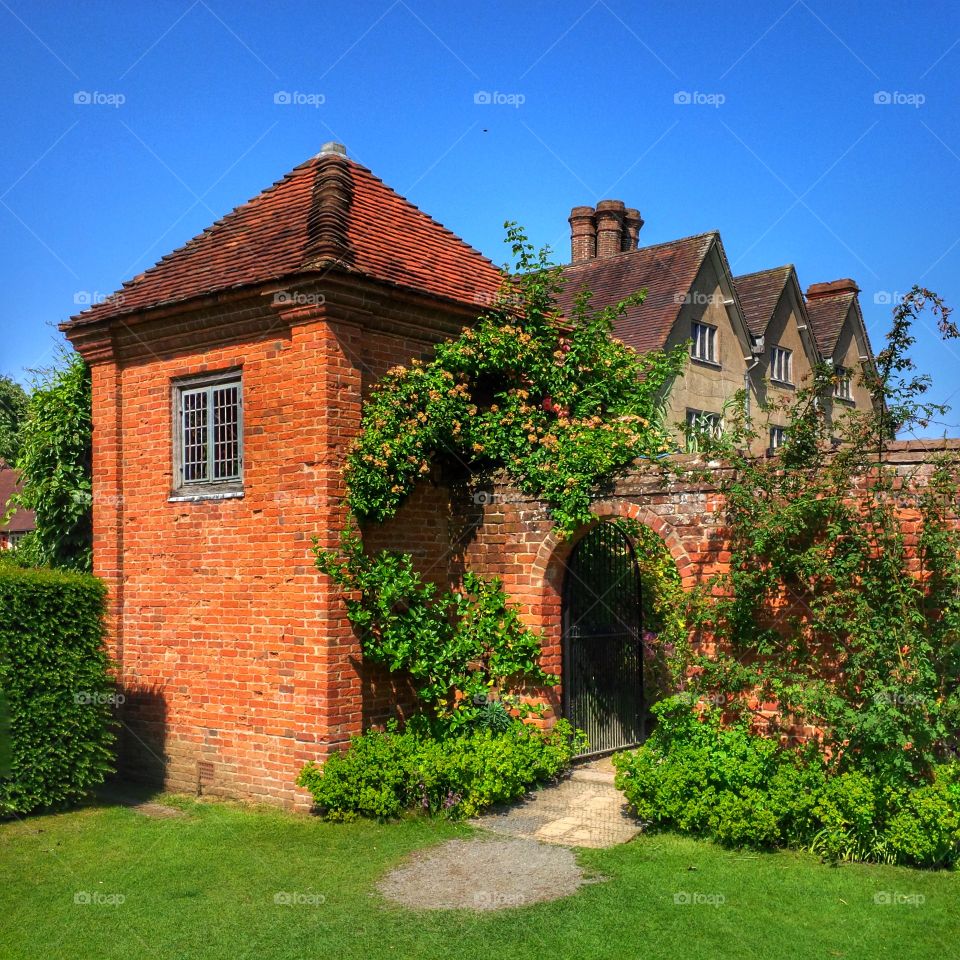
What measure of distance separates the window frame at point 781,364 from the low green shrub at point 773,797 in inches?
951

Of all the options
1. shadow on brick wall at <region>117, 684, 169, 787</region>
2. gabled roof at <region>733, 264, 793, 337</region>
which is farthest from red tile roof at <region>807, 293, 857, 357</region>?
shadow on brick wall at <region>117, 684, 169, 787</region>

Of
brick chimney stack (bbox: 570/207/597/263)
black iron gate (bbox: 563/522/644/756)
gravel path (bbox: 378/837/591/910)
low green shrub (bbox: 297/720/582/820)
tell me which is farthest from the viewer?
brick chimney stack (bbox: 570/207/597/263)

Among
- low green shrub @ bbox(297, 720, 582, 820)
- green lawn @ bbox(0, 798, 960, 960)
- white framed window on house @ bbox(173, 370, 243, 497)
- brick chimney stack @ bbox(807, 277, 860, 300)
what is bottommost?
green lawn @ bbox(0, 798, 960, 960)

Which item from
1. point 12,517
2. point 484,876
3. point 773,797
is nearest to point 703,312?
point 773,797

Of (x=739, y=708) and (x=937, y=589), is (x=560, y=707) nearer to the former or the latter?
(x=739, y=708)

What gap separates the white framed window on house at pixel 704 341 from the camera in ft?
89.8

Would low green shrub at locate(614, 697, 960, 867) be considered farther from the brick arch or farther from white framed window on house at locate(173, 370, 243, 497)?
white framed window on house at locate(173, 370, 243, 497)

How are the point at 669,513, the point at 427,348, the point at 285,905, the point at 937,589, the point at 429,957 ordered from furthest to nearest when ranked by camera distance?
the point at 427,348, the point at 669,513, the point at 937,589, the point at 285,905, the point at 429,957

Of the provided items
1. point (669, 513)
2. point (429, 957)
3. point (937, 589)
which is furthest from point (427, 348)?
point (429, 957)

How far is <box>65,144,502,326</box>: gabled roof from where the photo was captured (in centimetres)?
1076

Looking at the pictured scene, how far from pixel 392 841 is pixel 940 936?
452 cm

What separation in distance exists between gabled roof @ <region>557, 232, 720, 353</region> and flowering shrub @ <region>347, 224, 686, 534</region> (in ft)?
43.7

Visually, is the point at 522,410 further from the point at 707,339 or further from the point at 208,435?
the point at 707,339

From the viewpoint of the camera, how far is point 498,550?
1115cm
